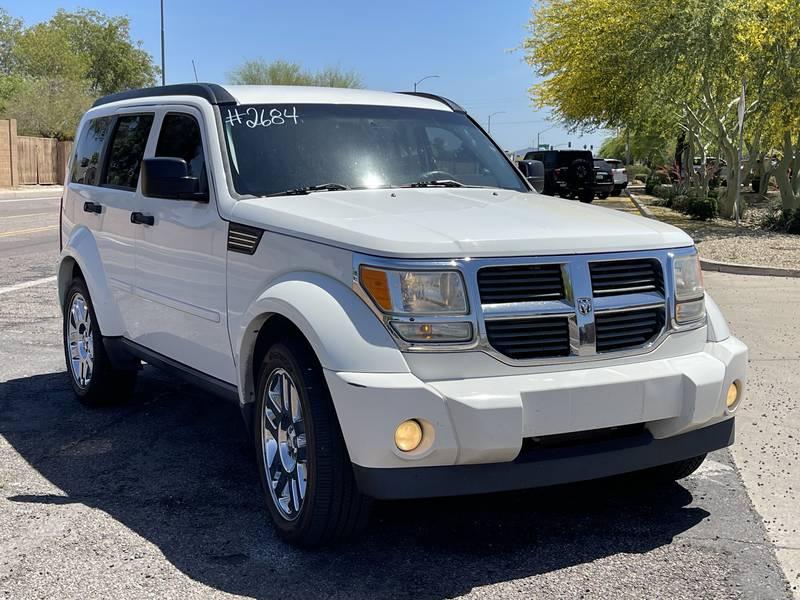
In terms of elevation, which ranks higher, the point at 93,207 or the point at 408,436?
the point at 93,207

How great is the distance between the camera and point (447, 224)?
3814 millimetres

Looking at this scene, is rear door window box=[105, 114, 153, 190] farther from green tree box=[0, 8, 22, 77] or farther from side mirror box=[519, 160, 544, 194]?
green tree box=[0, 8, 22, 77]

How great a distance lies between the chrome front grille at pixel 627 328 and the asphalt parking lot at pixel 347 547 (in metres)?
0.88

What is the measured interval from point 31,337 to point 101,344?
292 centimetres

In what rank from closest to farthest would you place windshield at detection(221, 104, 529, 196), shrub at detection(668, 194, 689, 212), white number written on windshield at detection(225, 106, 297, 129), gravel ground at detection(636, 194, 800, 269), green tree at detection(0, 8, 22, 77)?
windshield at detection(221, 104, 529, 196)
white number written on windshield at detection(225, 106, 297, 129)
gravel ground at detection(636, 194, 800, 269)
shrub at detection(668, 194, 689, 212)
green tree at detection(0, 8, 22, 77)

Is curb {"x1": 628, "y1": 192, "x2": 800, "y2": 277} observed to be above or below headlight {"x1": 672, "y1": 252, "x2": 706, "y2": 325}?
below

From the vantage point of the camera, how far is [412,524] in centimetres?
421

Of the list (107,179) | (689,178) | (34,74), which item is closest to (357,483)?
(107,179)

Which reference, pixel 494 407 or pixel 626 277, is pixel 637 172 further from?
pixel 494 407

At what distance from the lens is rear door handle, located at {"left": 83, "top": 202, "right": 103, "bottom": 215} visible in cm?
582

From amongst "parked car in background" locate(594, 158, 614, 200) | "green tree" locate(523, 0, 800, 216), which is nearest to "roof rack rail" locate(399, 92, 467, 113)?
"green tree" locate(523, 0, 800, 216)

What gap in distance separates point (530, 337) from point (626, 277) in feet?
1.78

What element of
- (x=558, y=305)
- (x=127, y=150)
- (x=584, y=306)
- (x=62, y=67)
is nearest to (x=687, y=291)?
(x=584, y=306)

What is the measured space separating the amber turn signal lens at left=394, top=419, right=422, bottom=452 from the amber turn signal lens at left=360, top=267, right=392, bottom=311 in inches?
17.1
